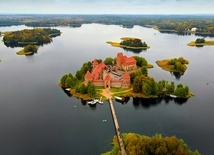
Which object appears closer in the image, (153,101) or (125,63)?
(153,101)

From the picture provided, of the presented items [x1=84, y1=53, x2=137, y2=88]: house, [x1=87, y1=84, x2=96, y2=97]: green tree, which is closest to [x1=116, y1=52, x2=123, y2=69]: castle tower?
[x1=84, y1=53, x2=137, y2=88]: house

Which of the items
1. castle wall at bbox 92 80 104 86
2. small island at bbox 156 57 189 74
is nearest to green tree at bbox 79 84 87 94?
castle wall at bbox 92 80 104 86

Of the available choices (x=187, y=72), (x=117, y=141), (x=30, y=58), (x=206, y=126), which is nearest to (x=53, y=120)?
(x=117, y=141)

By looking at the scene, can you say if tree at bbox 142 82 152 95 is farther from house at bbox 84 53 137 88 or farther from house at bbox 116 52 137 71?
house at bbox 116 52 137 71

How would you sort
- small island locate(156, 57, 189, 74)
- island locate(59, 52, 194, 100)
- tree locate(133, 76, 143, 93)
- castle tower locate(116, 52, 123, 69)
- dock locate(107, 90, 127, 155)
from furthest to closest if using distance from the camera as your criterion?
small island locate(156, 57, 189, 74), castle tower locate(116, 52, 123, 69), tree locate(133, 76, 143, 93), island locate(59, 52, 194, 100), dock locate(107, 90, 127, 155)

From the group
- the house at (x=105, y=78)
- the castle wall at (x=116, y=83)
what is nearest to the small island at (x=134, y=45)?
the house at (x=105, y=78)

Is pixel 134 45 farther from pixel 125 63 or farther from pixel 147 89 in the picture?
pixel 147 89

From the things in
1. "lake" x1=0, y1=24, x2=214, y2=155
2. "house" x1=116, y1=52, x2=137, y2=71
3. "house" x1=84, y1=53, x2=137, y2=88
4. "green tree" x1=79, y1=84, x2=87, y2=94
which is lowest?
"lake" x1=0, y1=24, x2=214, y2=155

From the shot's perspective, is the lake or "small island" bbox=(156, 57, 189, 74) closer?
the lake

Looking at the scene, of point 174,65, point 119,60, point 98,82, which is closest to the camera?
point 98,82

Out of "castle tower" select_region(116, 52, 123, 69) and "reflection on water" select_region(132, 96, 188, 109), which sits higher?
"castle tower" select_region(116, 52, 123, 69)

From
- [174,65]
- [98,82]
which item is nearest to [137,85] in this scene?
[98,82]

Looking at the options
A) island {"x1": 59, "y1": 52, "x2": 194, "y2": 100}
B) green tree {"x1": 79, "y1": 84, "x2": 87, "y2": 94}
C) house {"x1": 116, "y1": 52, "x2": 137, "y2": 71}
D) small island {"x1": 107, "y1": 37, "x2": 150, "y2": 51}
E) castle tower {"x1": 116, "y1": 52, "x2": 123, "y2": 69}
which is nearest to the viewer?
island {"x1": 59, "y1": 52, "x2": 194, "y2": 100}
